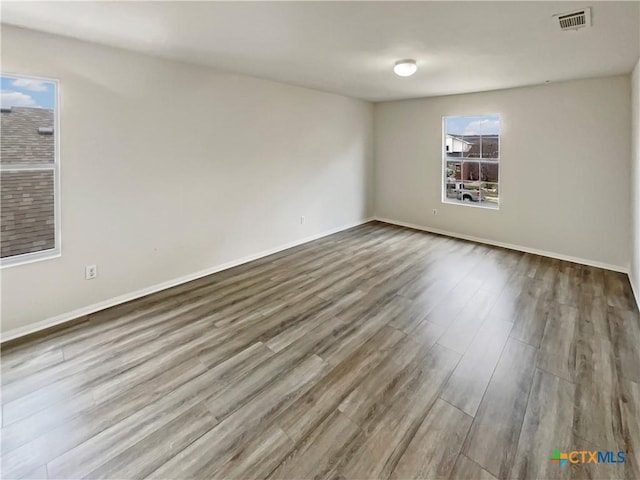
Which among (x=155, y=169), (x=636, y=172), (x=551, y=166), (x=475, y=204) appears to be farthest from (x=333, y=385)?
(x=475, y=204)

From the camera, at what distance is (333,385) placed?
2.19 metres

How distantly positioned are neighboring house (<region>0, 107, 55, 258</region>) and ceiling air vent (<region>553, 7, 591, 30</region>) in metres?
4.12

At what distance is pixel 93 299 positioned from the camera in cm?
321

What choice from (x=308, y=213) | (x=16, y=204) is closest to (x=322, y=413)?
(x=16, y=204)

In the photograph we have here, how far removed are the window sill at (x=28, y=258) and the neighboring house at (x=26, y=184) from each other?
0.14 feet

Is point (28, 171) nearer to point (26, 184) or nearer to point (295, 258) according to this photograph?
point (26, 184)

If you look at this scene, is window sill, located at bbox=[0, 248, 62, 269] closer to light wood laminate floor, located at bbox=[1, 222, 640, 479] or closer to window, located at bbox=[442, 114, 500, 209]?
light wood laminate floor, located at bbox=[1, 222, 640, 479]

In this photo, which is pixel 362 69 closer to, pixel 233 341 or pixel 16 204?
pixel 233 341

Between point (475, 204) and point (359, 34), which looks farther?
point (475, 204)

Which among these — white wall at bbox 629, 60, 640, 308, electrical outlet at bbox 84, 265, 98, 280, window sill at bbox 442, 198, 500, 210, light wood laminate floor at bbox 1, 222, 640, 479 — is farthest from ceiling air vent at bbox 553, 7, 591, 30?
electrical outlet at bbox 84, 265, 98, 280

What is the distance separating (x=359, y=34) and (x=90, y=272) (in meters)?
3.24

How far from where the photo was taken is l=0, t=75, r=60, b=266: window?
270cm

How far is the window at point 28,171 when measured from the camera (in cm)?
270

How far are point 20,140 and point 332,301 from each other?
3067 mm
